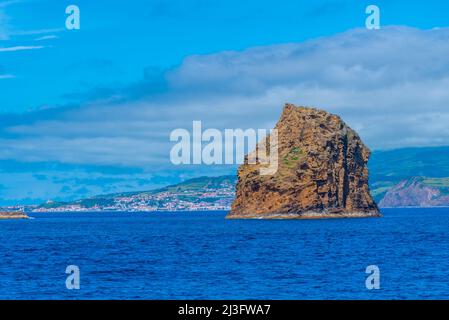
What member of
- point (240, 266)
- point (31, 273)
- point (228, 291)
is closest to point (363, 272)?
point (240, 266)

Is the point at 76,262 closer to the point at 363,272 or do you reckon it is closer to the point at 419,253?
the point at 363,272

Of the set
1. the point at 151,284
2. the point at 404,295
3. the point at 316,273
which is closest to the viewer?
the point at 404,295

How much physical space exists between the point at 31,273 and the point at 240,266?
974 inches

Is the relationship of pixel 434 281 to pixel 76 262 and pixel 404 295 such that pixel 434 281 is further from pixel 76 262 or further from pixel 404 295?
pixel 76 262

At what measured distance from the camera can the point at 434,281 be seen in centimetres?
7000

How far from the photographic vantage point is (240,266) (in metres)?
86.8
